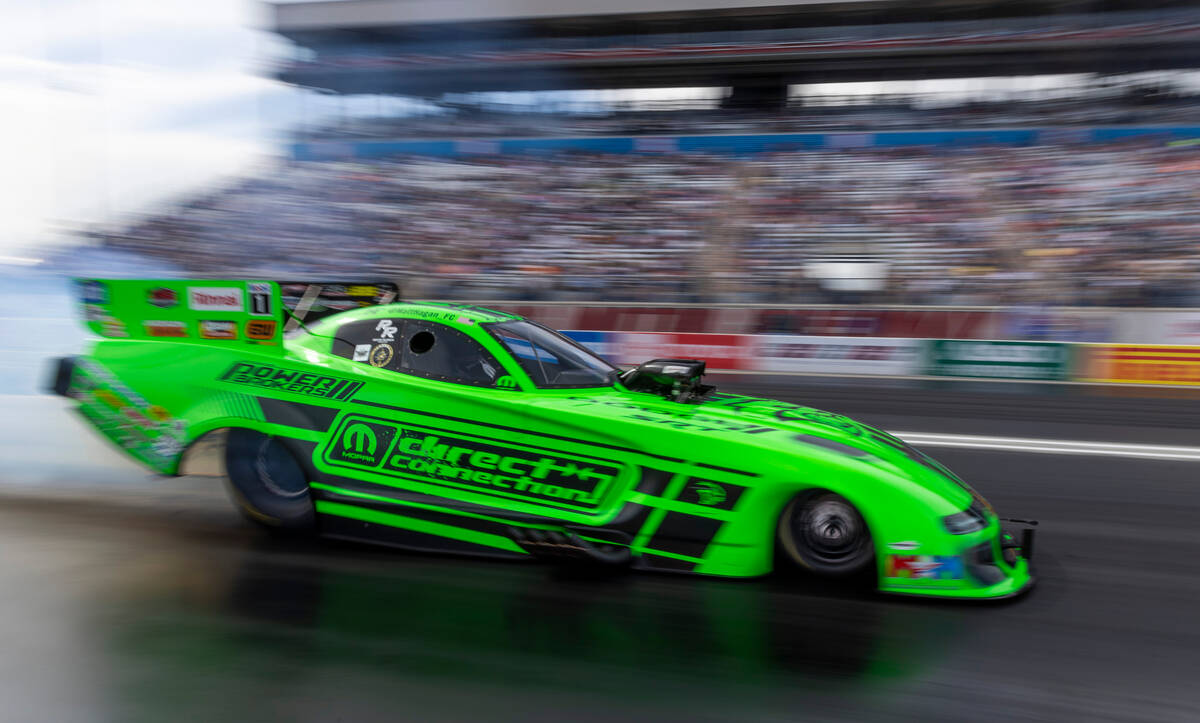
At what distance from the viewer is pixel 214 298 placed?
4801 millimetres

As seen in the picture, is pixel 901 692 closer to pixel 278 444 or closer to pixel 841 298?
pixel 278 444

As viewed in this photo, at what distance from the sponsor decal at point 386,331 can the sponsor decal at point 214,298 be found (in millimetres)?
806

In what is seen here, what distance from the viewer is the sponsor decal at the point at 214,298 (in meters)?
4.74

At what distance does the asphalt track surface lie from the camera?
9.66 ft

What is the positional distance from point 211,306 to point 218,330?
0.14 m

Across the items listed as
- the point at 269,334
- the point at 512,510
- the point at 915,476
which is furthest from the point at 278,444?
the point at 915,476

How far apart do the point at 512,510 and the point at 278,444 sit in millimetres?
1311

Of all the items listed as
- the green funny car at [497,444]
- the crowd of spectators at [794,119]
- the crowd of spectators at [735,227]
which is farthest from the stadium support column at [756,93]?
the green funny car at [497,444]

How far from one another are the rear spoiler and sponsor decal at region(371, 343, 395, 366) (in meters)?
0.59

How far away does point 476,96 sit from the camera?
23641mm

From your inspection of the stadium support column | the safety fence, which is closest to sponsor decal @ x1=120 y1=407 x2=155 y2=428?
the safety fence

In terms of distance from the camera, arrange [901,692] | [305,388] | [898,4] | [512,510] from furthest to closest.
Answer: [898,4] < [305,388] < [512,510] < [901,692]

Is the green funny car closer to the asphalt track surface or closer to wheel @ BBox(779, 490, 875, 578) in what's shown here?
wheel @ BBox(779, 490, 875, 578)

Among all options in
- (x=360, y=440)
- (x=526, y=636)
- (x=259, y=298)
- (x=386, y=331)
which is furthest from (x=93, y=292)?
(x=526, y=636)
